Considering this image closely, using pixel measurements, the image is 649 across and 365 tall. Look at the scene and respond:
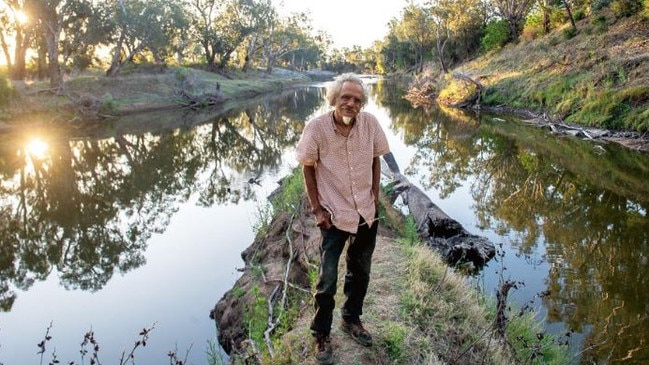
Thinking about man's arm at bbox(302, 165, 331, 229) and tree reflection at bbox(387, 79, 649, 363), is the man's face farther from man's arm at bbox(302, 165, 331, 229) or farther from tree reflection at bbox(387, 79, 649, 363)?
tree reflection at bbox(387, 79, 649, 363)

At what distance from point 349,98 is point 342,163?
0.49 meters

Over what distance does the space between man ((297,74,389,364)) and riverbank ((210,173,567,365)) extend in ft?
1.95

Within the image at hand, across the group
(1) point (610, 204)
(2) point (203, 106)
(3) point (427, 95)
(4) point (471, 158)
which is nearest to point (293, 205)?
(1) point (610, 204)

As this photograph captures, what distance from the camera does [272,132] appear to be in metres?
24.9

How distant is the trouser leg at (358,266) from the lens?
372 centimetres

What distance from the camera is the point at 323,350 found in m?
3.78

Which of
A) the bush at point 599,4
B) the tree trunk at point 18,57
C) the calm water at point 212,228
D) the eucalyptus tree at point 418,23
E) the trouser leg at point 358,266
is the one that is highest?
the eucalyptus tree at point 418,23

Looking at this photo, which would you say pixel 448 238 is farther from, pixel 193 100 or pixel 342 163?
pixel 193 100

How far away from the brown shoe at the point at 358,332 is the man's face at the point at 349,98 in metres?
1.81

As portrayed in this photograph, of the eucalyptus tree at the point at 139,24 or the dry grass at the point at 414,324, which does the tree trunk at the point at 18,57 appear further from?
the dry grass at the point at 414,324

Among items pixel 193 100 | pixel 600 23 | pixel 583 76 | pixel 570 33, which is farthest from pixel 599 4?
pixel 193 100

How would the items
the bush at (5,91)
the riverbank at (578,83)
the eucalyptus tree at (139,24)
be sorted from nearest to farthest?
the riverbank at (578,83)
the bush at (5,91)
the eucalyptus tree at (139,24)

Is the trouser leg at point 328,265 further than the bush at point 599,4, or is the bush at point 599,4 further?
the bush at point 599,4

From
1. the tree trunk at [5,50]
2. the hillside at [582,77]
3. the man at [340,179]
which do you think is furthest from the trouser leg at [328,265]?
the tree trunk at [5,50]
